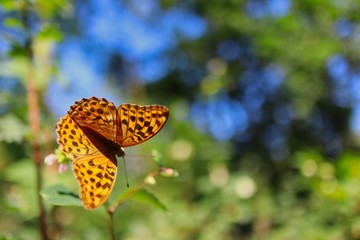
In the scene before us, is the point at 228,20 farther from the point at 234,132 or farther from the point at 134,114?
the point at 134,114

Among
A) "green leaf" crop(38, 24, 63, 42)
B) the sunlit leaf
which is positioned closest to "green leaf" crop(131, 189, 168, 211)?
the sunlit leaf

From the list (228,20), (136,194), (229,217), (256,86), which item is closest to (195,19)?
(228,20)

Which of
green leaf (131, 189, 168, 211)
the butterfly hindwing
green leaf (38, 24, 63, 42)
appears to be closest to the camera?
the butterfly hindwing

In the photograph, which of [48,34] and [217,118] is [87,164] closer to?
[48,34]

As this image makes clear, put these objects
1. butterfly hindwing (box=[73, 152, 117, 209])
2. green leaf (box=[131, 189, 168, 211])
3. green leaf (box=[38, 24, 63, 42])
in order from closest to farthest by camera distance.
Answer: butterfly hindwing (box=[73, 152, 117, 209]) → green leaf (box=[131, 189, 168, 211]) → green leaf (box=[38, 24, 63, 42])

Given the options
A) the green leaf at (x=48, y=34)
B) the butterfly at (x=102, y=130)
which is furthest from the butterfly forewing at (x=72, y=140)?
the green leaf at (x=48, y=34)

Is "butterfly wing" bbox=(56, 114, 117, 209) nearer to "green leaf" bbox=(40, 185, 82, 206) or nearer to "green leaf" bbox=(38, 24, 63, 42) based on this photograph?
"green leaf" bbox=(40, 185, 82, 206)

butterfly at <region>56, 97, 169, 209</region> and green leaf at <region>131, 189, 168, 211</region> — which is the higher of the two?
butterfly at <region>56, 97, 169, 209</region>
